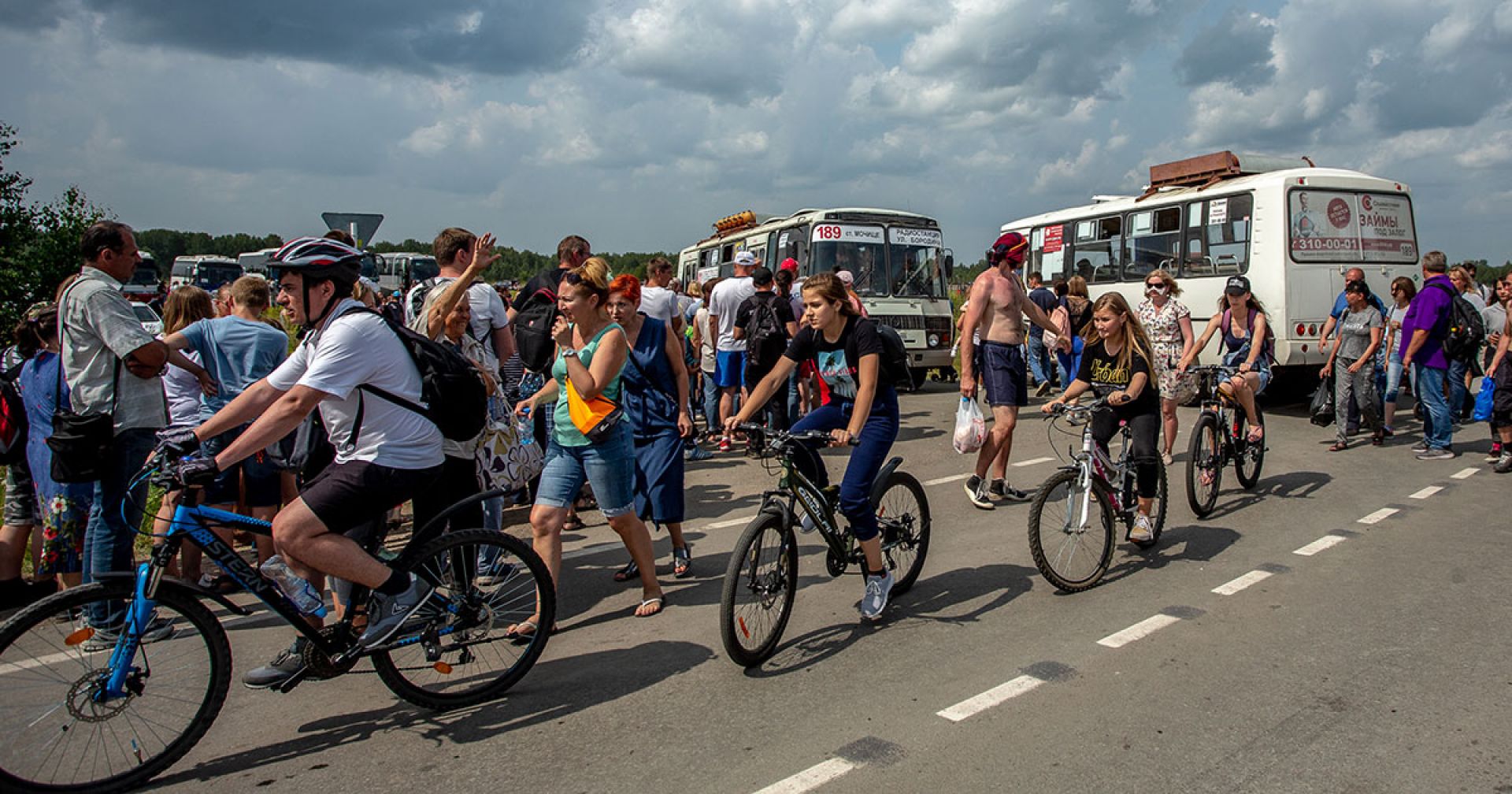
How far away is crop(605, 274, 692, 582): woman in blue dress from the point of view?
5336 millimetres

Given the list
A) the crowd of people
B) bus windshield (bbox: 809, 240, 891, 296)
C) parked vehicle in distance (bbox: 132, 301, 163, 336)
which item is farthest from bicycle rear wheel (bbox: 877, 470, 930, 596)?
parked vehicle in distance (bbox: 132, 301, 163, 336)

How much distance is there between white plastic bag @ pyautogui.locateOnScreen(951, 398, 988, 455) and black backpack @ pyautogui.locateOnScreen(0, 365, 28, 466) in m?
5.29

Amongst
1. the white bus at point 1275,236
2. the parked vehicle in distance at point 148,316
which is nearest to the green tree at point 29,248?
the parked vehicle in distance at point 148,316

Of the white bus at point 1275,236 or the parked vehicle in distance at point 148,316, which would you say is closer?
the white bus at point 1275,236

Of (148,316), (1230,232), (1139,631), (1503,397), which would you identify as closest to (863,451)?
(1139,631)

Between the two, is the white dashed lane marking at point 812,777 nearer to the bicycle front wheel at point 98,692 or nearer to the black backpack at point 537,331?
the bicycle front wheel at point 98,692

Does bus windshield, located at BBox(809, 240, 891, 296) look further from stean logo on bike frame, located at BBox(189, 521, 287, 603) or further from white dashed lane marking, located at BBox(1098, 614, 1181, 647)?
stean logo on bike frame, located at BBox(189, 521, 287, 603)

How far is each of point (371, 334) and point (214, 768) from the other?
5.52 ft

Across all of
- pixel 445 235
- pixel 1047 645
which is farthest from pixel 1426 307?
pixel 445 235

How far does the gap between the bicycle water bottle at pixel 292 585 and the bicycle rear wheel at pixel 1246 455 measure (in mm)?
6730

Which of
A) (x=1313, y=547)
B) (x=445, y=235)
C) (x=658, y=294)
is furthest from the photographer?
(x=658, y=294)

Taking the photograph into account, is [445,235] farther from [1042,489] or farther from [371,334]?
[1042,489]

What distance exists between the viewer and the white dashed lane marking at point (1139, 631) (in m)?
4.60

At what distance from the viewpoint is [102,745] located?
334 centimetres
